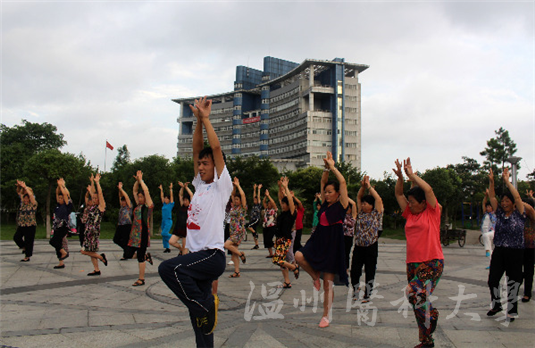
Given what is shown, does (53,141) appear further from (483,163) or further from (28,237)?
(483,163)

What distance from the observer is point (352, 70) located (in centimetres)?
8962

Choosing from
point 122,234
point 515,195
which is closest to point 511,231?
point 515,195

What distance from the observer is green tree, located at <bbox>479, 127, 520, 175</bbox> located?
61312 mm

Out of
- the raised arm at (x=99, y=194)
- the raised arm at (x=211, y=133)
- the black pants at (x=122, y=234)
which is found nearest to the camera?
the raised arm at (x=211, y=133)

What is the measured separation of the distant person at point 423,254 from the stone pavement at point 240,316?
1.64 ft

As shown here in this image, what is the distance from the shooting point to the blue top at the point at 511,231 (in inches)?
252

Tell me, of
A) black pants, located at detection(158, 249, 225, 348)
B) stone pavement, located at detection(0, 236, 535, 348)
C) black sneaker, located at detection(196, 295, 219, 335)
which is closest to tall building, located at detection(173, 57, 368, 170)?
stone pavement, located at detection(0, 236, 535, 348)

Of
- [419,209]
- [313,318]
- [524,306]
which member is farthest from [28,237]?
[524,306]

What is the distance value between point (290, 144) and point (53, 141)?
51.5 meters

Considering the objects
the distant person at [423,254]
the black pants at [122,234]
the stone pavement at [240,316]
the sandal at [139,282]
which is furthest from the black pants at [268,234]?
the distant person at [423,254]

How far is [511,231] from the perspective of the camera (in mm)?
6465

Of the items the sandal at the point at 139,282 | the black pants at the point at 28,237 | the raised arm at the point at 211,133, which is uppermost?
the raised arm at the point at 211,133

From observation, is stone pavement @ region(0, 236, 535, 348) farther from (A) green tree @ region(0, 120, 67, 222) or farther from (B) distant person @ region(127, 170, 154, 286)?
(A) green tree @ region(0, 120, 67, 222)

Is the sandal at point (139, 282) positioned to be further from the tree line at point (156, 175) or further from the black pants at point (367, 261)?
the tree line at point (156, 175)
